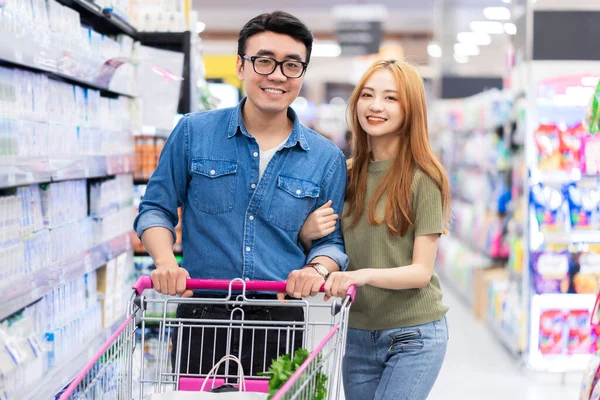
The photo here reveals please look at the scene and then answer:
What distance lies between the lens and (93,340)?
13.2 ft

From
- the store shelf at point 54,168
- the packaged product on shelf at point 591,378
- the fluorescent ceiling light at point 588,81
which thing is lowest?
the packaged product on shelf at point 591,378

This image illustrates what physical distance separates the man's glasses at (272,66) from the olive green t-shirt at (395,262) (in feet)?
1.66

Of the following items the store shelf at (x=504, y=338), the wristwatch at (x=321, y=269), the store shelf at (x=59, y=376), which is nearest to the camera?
the wristwatch at (x=321, y=269)

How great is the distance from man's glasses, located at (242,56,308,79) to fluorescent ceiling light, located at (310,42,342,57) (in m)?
22.4

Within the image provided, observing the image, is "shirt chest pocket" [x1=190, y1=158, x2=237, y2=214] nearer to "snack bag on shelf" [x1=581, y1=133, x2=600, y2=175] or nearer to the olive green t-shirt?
the olive green t-shirt

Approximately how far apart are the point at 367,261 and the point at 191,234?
57 centimetres

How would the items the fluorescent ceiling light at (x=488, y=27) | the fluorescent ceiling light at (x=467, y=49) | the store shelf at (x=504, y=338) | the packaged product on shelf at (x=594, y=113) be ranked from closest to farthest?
the packaged product on shelf at (x=594, y=113)
the store shelf at (x=504, y=338)
the fluorescent ceiling light at (x=488, y=27)
the fluorescent ceiling light at (x=467, y=49)

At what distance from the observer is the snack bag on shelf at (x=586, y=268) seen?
242 inches

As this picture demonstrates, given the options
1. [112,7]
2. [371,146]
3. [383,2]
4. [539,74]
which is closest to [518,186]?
[539,74]

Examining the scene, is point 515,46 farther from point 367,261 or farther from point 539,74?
point 367,261

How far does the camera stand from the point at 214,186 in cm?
260

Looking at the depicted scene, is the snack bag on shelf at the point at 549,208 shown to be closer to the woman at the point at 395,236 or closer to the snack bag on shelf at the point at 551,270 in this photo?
the snack bag on shelf at the point at 551,270

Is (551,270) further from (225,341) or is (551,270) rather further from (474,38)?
(474,38)

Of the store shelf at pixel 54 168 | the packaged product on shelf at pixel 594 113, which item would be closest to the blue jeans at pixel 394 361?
the packaged product on shelf at pixel 594 113
